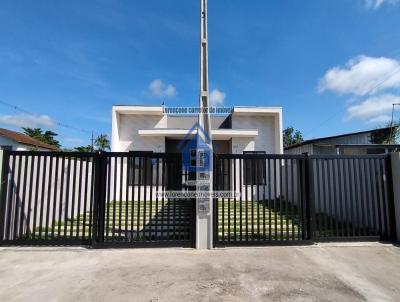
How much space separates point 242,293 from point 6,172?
5.52 m

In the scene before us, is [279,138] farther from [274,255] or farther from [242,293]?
[242,293]

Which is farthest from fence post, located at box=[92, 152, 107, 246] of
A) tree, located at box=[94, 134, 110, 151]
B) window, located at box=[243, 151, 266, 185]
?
tree, located at box=[94, 134, 110, 151]

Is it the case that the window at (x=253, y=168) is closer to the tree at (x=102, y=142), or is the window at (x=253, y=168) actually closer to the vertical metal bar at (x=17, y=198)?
the vertical metal bar at (x=17, y=198)

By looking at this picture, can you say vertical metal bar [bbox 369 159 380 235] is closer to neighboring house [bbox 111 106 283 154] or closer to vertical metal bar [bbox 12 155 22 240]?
neighboring house [bbox 111 106 283 154]

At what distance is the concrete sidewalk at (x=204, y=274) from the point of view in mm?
3309

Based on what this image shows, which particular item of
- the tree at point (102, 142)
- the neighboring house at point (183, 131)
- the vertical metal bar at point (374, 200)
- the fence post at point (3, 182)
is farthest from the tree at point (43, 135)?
the vertical metal bar at point (374, 200)

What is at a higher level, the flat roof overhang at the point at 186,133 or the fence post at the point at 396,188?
the flat roof overhang at the point at 186,133

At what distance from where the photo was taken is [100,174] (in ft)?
17.3

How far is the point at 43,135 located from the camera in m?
38.8

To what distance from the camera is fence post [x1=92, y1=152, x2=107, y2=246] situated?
203 inches

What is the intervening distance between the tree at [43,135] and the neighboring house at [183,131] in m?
31.2

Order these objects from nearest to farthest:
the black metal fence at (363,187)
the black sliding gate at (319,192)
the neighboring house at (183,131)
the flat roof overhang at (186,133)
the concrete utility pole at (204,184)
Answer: the concrete utility pole at (204,184)
the black sliding gate at (319,192)
the black metal fence at (363,187)
the flat roof overhang at (186,133)
the neighboring house at (183,131)

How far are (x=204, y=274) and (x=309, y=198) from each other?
3104mm

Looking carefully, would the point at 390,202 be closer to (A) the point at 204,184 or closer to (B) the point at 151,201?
(A) the point at 204,184
